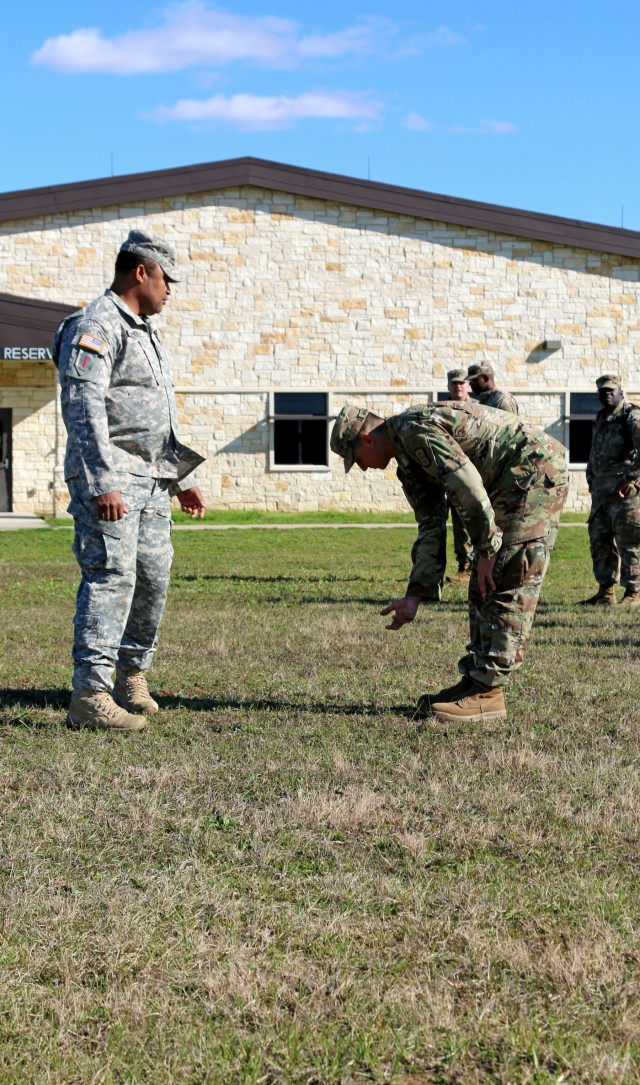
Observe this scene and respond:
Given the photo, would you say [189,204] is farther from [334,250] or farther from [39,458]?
[39,458]

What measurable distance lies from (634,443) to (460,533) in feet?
6.01

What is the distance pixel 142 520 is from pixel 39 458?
20.6 metres

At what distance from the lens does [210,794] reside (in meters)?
4.35

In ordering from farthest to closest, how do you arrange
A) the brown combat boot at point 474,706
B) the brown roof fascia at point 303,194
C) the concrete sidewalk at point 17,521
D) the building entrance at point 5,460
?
the brown roof fascia at point 303,194 < the building entrance at point 5,460 < the concrete sidewalk at point 17,521 < the brown combat boot at point 474,706

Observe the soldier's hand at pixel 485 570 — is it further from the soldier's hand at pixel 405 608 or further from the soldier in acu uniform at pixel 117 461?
the soldier in acu uniform at pixel 117 461

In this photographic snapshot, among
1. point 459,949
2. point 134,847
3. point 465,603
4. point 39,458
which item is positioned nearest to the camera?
point 459,949

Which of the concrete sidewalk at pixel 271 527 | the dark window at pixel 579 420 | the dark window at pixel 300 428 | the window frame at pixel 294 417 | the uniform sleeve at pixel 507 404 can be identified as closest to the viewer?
the uniform sleeve at pixel 507 404

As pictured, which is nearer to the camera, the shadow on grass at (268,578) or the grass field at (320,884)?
the grass field at (320,884)

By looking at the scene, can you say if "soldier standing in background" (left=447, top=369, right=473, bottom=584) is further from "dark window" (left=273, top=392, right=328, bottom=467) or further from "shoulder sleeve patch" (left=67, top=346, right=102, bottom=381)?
"dark window" (left=273, top=392, right=328, bottom=467)

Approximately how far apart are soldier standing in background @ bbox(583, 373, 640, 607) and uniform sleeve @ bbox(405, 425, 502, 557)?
19.2ft

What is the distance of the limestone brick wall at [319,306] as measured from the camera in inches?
1019

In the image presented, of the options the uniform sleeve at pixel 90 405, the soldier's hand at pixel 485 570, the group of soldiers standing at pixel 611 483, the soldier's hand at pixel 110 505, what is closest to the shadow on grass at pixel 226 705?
the soldier's hand at pixel 485 570

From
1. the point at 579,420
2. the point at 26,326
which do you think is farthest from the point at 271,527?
the point at 579,420

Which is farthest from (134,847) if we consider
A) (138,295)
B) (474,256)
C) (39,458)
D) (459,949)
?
(474,256)
